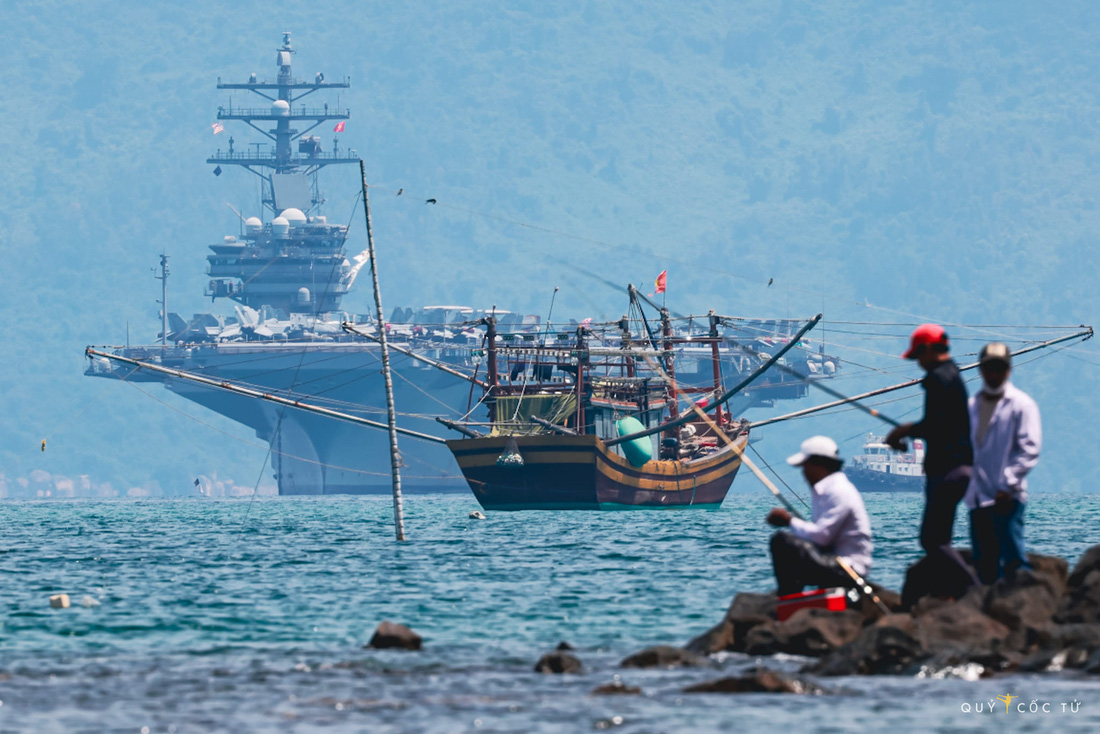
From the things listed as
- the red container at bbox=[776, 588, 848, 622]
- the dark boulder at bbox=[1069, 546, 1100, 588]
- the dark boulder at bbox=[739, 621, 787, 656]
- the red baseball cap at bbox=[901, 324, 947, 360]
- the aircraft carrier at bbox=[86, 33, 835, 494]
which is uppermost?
the aircraft carrier at bbox=[86, 33, 835, 494]

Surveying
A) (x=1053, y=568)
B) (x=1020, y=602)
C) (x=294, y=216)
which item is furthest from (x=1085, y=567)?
(x=294, y=216)

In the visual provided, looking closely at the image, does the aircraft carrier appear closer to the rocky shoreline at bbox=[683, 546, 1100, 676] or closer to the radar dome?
the radar dome

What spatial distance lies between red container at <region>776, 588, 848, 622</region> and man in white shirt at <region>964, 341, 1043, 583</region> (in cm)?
146

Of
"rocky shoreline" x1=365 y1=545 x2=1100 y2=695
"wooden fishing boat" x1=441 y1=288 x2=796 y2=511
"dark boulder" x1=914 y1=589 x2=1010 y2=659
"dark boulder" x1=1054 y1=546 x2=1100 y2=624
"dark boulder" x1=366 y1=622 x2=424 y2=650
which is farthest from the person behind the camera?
"wooden fishing boat" x1=441 y1=288 x2=796 y2=511

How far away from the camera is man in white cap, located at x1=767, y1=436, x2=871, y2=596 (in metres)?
16.5

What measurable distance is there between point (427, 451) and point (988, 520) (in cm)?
15737

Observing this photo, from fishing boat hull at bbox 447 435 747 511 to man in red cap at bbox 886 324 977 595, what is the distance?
56.6m

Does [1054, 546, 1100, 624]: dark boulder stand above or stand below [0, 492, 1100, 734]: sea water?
above

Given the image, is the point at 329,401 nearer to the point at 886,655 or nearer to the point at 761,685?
the point at 886,655

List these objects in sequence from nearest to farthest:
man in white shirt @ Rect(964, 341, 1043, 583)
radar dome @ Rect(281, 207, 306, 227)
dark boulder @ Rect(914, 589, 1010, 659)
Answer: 1. man in white shirt @ Rect(964, 341, 1043, 583)
2. dark boulder @ Rect(914, 589, 1010, 659)
3. radar dome @ Rect(281, 207, 306, 227)

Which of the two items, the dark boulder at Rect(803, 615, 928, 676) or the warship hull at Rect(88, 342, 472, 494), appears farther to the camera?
the warship hull at Rect(88, 342, 472, 494)

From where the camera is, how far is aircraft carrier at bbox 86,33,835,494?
15050 centimetres

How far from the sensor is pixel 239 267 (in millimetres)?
181125

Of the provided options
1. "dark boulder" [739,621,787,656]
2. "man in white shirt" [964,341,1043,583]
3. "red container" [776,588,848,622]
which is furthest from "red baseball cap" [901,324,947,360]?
"dark boulder" [739,621,787,656]
